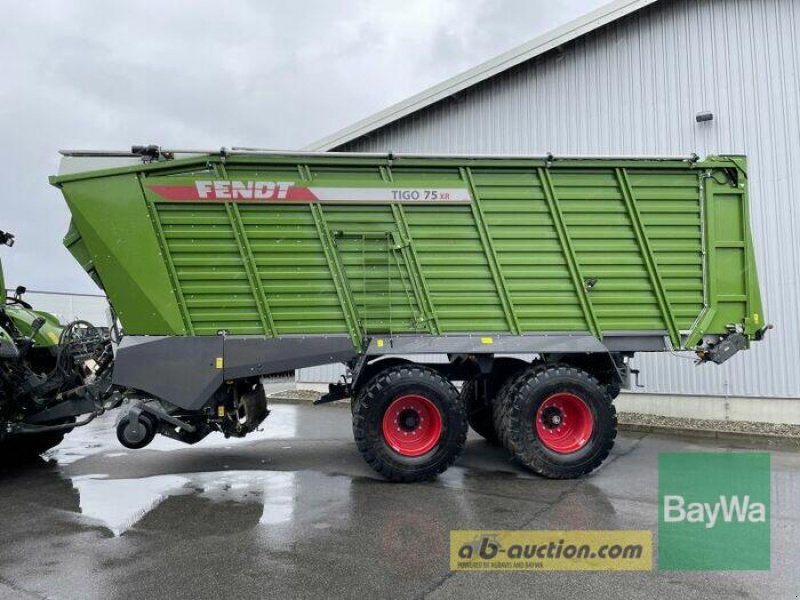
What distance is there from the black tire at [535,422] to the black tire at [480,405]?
859 mm

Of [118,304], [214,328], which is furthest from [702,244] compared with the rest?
[118,304]

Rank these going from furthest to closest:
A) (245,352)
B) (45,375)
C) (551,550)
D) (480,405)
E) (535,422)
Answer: (480,405)
(45,375)
(535,422)
(245,352)
(551,550)

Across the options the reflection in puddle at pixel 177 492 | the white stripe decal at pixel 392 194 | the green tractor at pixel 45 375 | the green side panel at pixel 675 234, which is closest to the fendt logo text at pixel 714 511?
the green side panel at pixel 675 234

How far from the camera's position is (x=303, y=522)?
4.99 meters

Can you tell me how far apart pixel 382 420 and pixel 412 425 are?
1.23 feet

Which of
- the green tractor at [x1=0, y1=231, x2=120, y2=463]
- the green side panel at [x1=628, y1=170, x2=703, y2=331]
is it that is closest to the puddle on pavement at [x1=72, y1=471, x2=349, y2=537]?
the green tractor at [x1=0, y1=231, x2=120, y2=463]

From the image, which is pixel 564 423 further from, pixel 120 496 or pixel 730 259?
pixel 120 496

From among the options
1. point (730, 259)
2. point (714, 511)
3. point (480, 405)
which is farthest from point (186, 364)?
point (730, 259)

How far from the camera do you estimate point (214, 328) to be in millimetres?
6207

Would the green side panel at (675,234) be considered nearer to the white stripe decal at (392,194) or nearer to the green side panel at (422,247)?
the green side panel at (422,247)

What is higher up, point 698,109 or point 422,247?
point 698,109

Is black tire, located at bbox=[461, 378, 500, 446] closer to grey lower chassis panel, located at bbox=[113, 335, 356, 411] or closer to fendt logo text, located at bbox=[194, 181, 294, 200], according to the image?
grey lower chassis panel, located at bbox=[113, 335, 356, 411]

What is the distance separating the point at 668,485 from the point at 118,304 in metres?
5.93

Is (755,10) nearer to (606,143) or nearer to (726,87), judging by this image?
(726,87)
